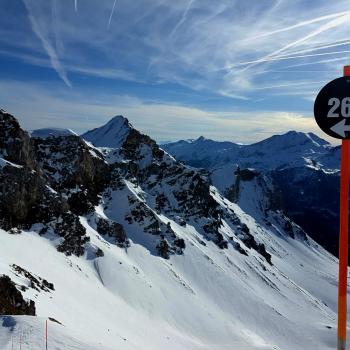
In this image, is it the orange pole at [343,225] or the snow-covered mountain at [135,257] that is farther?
the snow-covered mountain at [135,257]

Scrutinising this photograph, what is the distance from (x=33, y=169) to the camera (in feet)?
327

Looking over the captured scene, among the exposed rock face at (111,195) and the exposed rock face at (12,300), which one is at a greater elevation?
the exposed rock face at (111,195)

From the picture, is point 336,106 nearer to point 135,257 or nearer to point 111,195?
point 135,257

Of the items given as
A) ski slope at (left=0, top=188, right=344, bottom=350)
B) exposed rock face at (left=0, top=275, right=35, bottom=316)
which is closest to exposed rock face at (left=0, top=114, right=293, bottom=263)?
ski slope at (left=0, top=188, right=344, bottom=350)

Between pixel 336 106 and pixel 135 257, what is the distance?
112 m

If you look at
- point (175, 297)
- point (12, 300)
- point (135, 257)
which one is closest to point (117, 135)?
point (135, 257)

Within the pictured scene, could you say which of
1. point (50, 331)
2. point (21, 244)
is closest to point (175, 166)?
point (21, 244)

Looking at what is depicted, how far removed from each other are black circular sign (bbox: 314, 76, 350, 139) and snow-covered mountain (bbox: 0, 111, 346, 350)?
110 feet

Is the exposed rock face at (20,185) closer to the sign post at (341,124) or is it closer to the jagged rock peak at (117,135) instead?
the jagged rock peak at (117,135)

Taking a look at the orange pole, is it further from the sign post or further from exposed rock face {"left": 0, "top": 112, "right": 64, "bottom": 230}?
exposed rock face {"left": 0, "top": 112, "right": 64, "bottom": 230}

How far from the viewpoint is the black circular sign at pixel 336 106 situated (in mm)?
6719

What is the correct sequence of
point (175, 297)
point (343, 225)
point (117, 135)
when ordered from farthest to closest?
point (117, 135)
point (175, 297)
point (343, 225)

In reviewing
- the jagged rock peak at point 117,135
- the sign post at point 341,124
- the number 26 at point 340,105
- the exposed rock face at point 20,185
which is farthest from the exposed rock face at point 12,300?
the jagged rock peak at point 117,135

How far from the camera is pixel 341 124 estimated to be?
22.2ft
